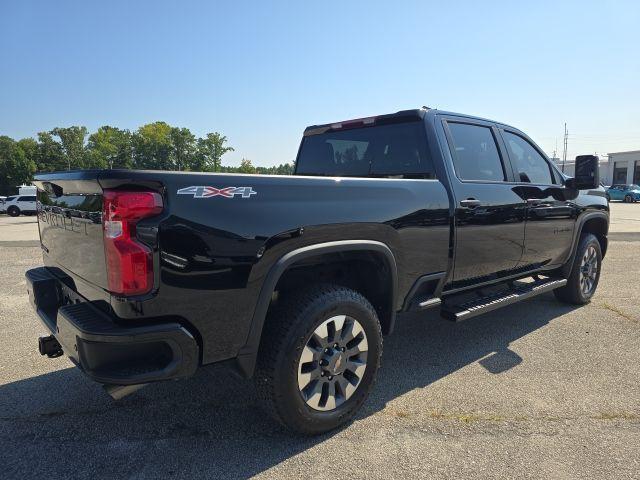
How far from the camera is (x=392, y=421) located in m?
2.80

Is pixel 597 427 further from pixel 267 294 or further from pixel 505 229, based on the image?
pixel 267 294

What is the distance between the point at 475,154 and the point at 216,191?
253 cm

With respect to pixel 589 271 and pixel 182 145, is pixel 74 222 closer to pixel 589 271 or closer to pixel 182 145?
pixel 589 271

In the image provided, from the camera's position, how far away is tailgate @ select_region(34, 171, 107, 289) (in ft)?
6.93

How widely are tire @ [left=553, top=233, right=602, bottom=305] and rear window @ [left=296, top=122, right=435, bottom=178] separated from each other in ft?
9.06

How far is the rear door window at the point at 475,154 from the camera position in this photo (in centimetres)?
362

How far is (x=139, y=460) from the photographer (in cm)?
239

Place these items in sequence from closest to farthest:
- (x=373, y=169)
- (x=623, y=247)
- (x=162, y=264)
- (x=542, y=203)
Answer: (x=162, y=264) → (x=373, y=169) → (x=542, y=203) → (x=623, y=247)

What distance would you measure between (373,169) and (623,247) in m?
9.20

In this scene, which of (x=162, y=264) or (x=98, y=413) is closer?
(x=162, y=264)

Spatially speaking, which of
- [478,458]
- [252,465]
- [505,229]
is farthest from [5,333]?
[505,229]

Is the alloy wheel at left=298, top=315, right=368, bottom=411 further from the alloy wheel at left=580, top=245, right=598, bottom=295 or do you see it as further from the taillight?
the alloy wheel at left=580, top=245, right=598, bottom=295

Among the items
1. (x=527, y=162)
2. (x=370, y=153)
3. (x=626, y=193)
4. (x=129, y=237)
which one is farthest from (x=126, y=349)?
(x=626, y=193)

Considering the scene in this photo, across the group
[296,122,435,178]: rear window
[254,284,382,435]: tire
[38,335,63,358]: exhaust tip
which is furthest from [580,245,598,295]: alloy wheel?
[38,335,63,358]: exhaust tip
